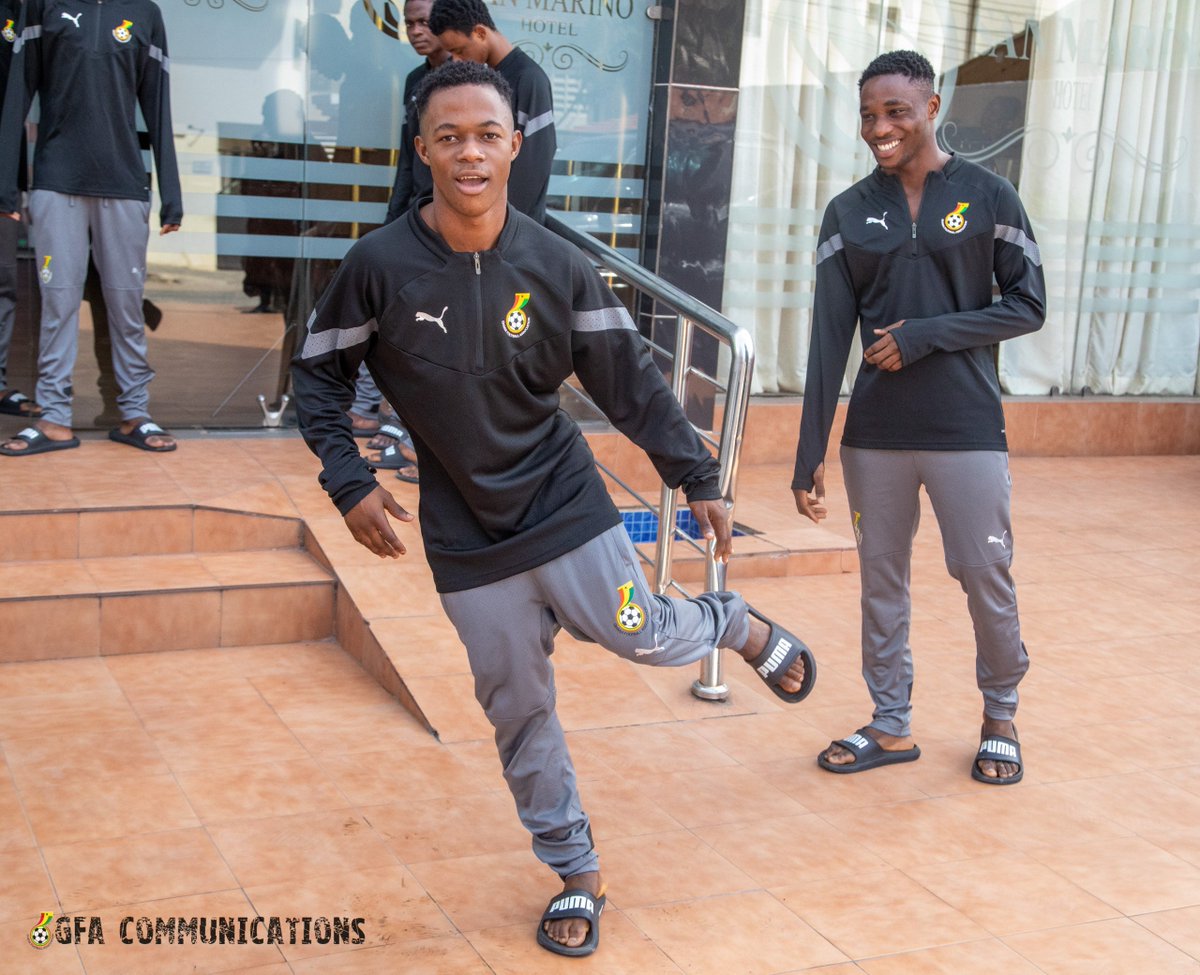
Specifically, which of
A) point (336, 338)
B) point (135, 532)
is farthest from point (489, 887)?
point (135, 532)

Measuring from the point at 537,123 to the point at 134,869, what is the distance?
3158mm

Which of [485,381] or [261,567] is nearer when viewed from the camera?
[485,381]

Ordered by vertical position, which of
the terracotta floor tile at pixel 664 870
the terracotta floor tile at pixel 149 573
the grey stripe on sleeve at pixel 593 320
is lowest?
the terracotta floor tile at pixel 664 870

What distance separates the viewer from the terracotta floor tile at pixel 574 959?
10.2ft

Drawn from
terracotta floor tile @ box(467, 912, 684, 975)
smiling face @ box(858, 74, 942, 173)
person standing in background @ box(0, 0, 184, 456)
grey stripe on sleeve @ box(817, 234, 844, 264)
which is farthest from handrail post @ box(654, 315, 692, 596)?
person standing in background @ box(0, 0, 184, 456)

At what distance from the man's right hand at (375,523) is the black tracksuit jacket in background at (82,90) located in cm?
346

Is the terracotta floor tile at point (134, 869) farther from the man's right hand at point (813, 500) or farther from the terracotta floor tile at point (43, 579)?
the man's right hand at point (813, 500)

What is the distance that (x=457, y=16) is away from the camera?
17.4ft

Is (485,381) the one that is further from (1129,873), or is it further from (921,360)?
(1129,873)

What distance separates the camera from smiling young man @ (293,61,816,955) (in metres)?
2.98

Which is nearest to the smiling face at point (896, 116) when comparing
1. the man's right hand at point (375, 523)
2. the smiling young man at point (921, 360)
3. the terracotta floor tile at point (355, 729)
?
the smiling young man at point (921, 360)

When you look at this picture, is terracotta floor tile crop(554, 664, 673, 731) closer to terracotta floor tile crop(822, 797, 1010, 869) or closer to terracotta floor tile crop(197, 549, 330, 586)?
terracotta floor tile crop(822, 797, 1010, 869)

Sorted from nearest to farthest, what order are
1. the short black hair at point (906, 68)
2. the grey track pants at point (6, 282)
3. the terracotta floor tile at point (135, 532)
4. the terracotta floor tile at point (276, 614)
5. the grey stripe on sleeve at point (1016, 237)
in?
the short black hair at point (906, 68), the grey stripe on sleeve at point (1016, 237), the terracotta floor tile at point (276, 614), the terracotta floor tile at point (135, 532), the grey track pants at point (6, 282)

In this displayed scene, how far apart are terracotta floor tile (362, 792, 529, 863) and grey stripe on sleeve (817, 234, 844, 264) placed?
175 centimetres
